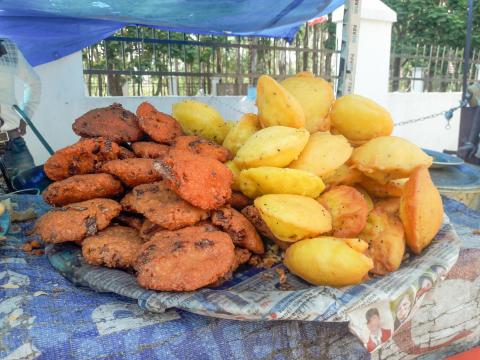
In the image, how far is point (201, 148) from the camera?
140cm

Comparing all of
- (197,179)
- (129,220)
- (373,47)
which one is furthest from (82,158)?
(373,47)

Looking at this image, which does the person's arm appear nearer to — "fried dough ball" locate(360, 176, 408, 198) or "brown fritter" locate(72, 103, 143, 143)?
"brown fritter" locate(72, 103, 143, 143)

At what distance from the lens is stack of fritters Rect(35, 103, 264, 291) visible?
104 centimetres

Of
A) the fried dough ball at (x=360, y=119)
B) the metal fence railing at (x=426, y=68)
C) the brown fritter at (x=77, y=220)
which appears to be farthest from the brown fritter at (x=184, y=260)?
the metal fence railing at (x=426, y=68)

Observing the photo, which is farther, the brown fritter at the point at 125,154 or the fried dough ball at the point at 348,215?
the brown fritter at the point at 125,154

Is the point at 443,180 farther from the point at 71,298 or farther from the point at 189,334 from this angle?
the point at 71,298

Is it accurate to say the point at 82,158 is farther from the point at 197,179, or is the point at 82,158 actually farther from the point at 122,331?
the point at 122,331

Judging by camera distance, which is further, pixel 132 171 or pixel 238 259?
pixel 132 171

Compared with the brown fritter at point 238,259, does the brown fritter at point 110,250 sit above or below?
above

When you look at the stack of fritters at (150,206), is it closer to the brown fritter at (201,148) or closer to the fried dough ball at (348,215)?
the brown fritter at (201,148)

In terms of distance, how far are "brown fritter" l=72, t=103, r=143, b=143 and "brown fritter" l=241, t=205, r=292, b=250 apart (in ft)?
1.86

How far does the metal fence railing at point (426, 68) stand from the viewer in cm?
636

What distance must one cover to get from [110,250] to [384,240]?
2.65 feet

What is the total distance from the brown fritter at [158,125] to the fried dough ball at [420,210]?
2.79 ft
